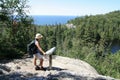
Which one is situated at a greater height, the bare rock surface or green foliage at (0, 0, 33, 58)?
green foliage at (0, 0, 33, 58)

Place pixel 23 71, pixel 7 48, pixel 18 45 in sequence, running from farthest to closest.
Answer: pixel 18 45, pixel 7 48, pixel 23 71

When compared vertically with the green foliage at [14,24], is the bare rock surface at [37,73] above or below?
below

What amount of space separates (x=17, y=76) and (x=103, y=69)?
32.8 ft

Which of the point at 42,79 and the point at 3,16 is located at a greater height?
the point at 3,16

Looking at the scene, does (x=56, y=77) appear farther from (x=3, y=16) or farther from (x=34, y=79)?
(x=3, y=16)

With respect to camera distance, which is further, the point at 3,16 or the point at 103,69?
the point at 103,69

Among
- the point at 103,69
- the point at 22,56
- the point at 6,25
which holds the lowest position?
the point at 103,69

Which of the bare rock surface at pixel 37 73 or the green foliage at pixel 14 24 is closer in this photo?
→ the bare rock surface at pixel 37 73

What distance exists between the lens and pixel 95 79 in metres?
11.4

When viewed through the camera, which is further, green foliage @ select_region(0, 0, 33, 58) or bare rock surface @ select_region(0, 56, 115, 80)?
green foliage @ select_region(0, 0, 33, 58)

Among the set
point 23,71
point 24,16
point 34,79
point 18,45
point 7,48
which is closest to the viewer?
point 34,79

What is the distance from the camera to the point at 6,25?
19250mm

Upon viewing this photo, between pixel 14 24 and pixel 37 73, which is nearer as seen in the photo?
pixel 37 73

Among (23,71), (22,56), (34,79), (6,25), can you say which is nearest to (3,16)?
(6,25)
